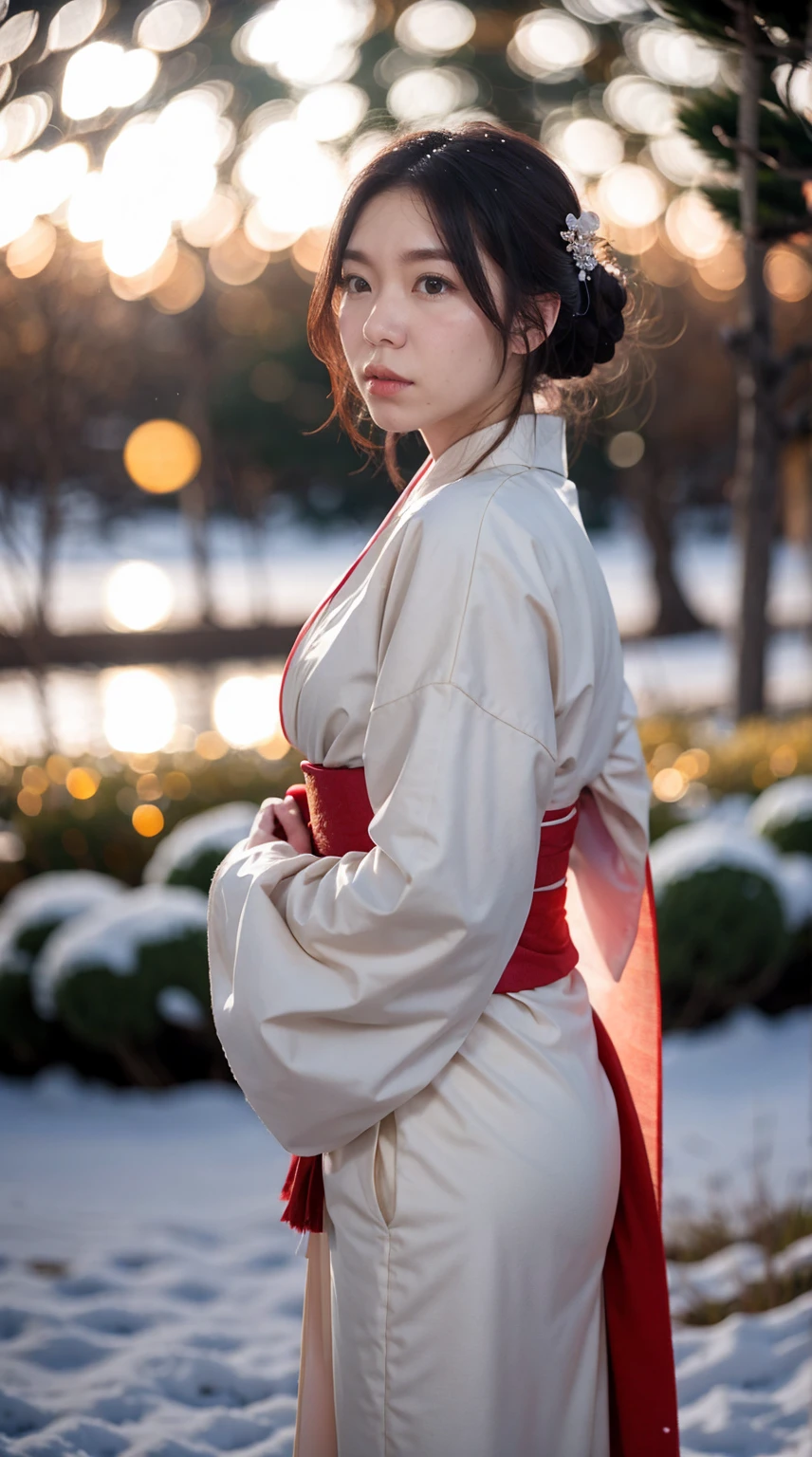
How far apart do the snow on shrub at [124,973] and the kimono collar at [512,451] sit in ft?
8.04

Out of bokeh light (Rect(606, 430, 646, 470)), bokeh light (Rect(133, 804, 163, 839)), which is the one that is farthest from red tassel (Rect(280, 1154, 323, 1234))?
bokeh light (Rect(606, 430, 646, 470))

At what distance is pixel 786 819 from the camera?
4.60m

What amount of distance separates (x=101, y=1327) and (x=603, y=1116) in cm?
169

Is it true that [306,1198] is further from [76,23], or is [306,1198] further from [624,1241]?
[76,23]

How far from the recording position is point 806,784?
480cm

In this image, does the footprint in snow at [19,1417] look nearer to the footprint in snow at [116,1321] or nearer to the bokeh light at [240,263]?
the footprint in snow at [116,1321]

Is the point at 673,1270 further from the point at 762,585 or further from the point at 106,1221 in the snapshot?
the point at 762,585

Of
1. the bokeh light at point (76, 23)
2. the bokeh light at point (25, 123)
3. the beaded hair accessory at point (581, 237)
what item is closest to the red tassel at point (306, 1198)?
the beaded hair accessory at point (581, 237)

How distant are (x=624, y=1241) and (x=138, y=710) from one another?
969 cm

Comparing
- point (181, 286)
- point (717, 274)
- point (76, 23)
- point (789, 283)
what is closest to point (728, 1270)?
point (76, 23)

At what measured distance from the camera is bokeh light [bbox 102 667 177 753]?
9.30m

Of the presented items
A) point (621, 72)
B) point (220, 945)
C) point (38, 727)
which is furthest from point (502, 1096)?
point (621, 72)

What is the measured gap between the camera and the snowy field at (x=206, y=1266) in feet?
7.79

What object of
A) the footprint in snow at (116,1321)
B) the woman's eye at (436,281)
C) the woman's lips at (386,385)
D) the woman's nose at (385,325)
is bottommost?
the footprint in snow at (116,1321)
